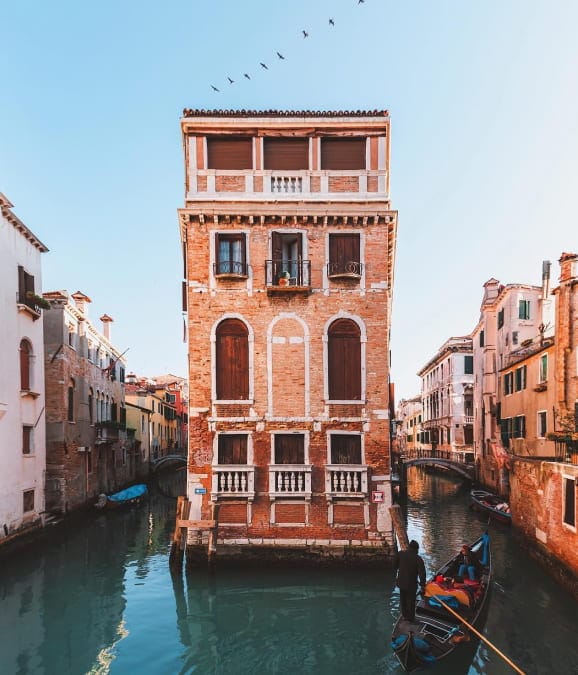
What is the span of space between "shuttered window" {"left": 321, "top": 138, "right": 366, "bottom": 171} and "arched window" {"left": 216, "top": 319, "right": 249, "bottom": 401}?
4.95 meters

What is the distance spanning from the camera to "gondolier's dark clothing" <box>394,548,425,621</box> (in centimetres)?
899

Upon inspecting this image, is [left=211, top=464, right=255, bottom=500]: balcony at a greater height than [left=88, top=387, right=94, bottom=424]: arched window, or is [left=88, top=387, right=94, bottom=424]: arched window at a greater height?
[left=88, top=387, right=94, bottom=424]: arched window

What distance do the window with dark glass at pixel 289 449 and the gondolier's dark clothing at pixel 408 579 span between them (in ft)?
15.8

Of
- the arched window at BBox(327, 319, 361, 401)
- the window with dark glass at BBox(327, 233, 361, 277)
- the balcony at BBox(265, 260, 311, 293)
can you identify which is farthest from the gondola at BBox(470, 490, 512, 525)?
the balcony at BBox(265, 260, 311, 293)

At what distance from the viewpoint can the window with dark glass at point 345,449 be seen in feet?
45.4

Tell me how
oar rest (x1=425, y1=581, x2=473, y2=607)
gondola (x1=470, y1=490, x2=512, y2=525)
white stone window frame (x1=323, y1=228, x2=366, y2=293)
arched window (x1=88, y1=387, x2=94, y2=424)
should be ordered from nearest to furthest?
oar rest (x1=425, y1=581, x2=473, y2=607) → white stone window frame (x1=323, y1=228, x2=366, y2=293) → gondola (x1=470, y1=490, x2=512, y2=525) → arched window (x1=88, y1=387, x2=94, y2=424)

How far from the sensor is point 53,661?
9.33m

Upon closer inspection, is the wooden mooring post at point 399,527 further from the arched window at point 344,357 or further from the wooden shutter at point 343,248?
the wooden shutter at point 343,248

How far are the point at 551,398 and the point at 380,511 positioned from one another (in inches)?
364

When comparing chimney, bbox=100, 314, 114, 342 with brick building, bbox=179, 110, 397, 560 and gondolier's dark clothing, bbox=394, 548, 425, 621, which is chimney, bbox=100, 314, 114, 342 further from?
gondolier's dark clothing, bbox=394, 548, 425, 621

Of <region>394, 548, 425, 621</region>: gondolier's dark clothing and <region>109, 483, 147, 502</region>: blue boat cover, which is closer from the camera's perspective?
<region>394, 548, 425, 621</region>: gondolier's dark clothing

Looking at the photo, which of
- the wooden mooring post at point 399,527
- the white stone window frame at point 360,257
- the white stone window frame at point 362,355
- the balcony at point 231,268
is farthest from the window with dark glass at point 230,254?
the wooden mooring post at point 399,527

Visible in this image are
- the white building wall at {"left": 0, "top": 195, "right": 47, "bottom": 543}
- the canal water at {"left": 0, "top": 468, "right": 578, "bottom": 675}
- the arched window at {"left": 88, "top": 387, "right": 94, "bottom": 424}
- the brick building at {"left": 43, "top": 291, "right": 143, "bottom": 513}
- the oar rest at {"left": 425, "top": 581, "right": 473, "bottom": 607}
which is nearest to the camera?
the canal water at {"left": 0, "top": 468, "right": 578, "bottom": 675}

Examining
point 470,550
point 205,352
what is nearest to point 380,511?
point 470,550
